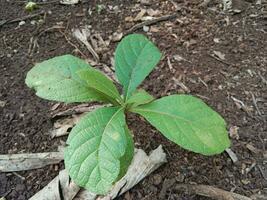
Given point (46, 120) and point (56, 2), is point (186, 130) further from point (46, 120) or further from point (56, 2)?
point (56, 2)

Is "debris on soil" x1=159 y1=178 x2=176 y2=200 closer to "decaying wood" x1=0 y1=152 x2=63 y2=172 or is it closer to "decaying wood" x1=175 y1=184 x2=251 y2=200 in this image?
"decaying wood" x1=175 y1=184 x2=251 y2=200

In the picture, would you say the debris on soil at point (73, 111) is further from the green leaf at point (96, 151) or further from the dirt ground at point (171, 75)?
the green leaf at point (96, 151)

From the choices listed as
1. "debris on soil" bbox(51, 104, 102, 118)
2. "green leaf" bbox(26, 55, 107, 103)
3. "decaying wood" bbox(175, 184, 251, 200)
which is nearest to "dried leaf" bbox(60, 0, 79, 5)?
"debris on soil" bbox(51, 104, 102, 118)

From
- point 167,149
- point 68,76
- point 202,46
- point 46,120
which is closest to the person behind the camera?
point 68,76

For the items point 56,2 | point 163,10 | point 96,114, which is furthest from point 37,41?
point 96,114

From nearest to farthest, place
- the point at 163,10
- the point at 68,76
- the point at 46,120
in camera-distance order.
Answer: the point at 68,76, the point at 46,120, the point at 163,10

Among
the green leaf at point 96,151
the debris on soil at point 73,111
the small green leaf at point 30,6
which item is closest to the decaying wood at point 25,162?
the debris on soil at point 73,111
